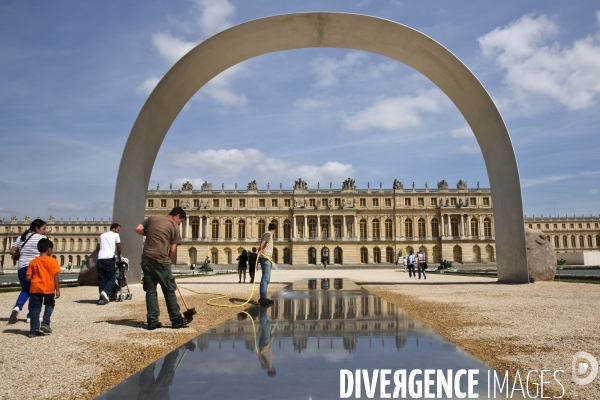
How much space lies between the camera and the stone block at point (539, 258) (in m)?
15.5

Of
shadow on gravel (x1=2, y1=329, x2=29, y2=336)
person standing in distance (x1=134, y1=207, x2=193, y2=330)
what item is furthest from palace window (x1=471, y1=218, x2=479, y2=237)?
shadow on gravel (x1=2, y1=329, x2=29, y2=336)

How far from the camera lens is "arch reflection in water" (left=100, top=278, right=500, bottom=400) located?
3229 millimetres

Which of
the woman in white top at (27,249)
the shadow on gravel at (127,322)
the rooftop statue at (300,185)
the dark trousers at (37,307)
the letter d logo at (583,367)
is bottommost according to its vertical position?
the shadow on gravel at (127,322)

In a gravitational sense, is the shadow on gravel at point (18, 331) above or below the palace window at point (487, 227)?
below

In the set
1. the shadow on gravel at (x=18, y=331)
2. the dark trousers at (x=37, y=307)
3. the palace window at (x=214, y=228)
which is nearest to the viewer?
the dark trousers at (x=37, y=307)

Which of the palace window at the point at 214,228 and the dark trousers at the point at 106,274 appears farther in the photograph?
the palace window at the point at 214,228

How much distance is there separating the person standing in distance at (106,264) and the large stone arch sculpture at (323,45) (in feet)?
14.5

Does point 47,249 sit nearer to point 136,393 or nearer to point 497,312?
point 136,393

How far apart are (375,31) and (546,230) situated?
89.2m

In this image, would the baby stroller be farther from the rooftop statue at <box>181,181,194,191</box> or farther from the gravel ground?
the rooftop statue at <box>181,181,194,191</box>

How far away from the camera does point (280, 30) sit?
1479 cm

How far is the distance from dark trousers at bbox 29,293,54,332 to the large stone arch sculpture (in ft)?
27.6

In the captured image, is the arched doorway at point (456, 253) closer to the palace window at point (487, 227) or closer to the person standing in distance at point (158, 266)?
the palace window at point (487, 227)

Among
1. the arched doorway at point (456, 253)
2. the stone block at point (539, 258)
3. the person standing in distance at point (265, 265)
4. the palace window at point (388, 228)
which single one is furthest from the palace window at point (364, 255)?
the person standing in distance at point (265, 265)
